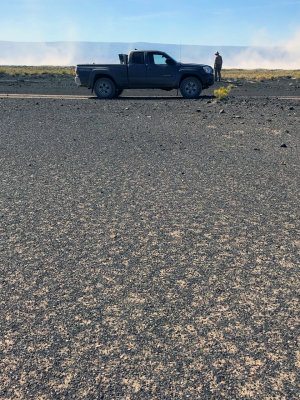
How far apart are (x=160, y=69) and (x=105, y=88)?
251 cm

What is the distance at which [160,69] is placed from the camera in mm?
17656

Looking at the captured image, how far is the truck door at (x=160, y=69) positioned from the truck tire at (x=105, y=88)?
1626mm

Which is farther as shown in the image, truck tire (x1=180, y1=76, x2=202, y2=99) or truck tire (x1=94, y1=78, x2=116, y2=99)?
truck tire (x1=180, y1=76, x2=202, y2=99)

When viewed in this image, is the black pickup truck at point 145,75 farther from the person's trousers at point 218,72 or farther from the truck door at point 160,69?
the person's trousers at point 218,72

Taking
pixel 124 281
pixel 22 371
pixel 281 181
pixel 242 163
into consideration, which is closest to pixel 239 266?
pixel 124 281

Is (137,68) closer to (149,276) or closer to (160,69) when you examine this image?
(160,69)

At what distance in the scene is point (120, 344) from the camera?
2.65m

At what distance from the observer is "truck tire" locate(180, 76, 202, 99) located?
57.3 ft

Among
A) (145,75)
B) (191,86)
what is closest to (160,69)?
(145,75)

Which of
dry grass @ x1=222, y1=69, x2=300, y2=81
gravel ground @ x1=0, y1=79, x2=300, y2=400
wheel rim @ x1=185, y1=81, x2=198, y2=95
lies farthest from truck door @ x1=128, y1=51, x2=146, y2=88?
dry grass @ x1=222, y1=69, x2=300, y2=81

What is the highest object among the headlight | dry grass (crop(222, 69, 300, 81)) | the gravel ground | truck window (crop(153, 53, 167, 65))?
truck window (crop(153, 53, 167, 65))

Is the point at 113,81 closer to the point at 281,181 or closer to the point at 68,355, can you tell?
the point at 281,181

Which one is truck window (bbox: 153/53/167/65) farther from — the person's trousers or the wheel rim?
the person's trousers

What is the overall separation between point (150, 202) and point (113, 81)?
43.8ft
